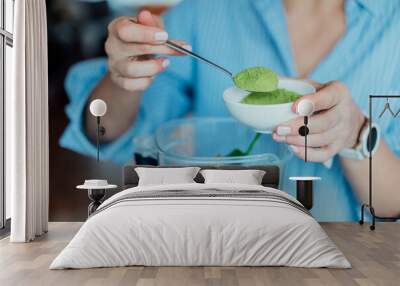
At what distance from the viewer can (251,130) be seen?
8.07 meters

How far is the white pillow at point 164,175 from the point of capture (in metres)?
7.36

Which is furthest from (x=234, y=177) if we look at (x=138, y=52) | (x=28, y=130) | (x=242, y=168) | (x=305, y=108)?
(x=28, y=130)

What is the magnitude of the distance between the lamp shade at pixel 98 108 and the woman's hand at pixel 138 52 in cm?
47

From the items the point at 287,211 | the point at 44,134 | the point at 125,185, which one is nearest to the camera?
the point at 287,211

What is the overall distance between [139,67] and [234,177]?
1912 millimetres

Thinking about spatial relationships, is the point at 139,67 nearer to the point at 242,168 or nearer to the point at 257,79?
the point at 257,79

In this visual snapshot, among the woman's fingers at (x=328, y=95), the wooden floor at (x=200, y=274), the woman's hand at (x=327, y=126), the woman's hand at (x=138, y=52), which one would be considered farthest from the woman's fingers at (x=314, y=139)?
the wooden floor at (x=200, y=274)

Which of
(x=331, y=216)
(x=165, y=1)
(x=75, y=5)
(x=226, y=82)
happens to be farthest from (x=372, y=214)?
(x=75, y=5)

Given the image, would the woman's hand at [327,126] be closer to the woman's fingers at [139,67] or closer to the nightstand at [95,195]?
the woman's fingers at [139,67]

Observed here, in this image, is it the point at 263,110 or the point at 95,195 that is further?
the point at 263,110

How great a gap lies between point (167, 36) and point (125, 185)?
1899mm

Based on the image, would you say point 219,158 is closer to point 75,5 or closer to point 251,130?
point 251,130

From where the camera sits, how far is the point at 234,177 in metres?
7.36

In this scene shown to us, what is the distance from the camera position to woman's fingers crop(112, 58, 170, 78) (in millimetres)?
8125
